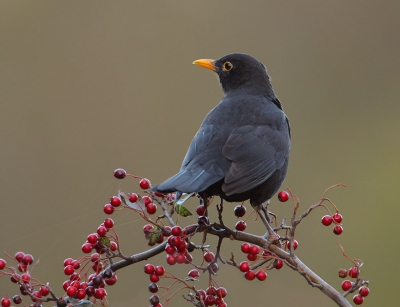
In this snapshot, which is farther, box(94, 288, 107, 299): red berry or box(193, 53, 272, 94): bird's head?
box(193, 53, 272, 94): bird's head

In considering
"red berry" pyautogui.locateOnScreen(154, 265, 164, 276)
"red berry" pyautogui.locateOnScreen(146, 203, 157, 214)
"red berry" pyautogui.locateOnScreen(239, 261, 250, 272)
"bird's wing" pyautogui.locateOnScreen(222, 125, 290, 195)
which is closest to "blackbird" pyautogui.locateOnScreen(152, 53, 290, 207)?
"bird's wing" pyautogui.locateOnScreen(222, 125, 290, 195)

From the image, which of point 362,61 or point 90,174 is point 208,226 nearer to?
point 90,174

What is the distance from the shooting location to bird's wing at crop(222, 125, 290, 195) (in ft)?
11.7

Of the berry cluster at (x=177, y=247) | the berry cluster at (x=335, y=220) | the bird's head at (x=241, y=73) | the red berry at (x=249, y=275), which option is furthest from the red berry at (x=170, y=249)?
the bird's head at (x=241, y=73)

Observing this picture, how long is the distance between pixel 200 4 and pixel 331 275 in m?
5.12

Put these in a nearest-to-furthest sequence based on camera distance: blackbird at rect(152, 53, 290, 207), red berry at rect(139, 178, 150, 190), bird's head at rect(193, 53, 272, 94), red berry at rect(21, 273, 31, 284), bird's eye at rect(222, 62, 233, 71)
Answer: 1. red berry at rect(21, 273, 31, 284)
2. red berry at rect(139, 178, 150, 190)
3. blackbird at rect(152, 53, 290, 207)
4. bird's head at rect(193, 53, 272, 94)
5. bird's eye at rect(222, 62, 233, 71)

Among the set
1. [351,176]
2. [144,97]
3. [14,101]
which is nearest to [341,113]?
[351,176]

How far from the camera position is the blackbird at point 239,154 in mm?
3494

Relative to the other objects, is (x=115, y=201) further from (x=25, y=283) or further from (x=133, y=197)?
(x=25, y=283)

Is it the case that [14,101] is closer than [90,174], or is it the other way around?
[90,174]

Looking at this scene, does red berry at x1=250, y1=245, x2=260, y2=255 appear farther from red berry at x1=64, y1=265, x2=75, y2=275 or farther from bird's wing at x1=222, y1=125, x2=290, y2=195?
red berry at x1=64, y1=265, x2=75, y2=275

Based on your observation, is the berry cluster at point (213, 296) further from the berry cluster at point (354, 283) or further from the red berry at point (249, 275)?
the berry cluster at point (354, 283)

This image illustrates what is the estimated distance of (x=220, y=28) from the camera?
9609mm

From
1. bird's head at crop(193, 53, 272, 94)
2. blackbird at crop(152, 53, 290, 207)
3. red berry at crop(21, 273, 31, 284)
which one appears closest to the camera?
red berry at crop(21, 273, 31, 284)
